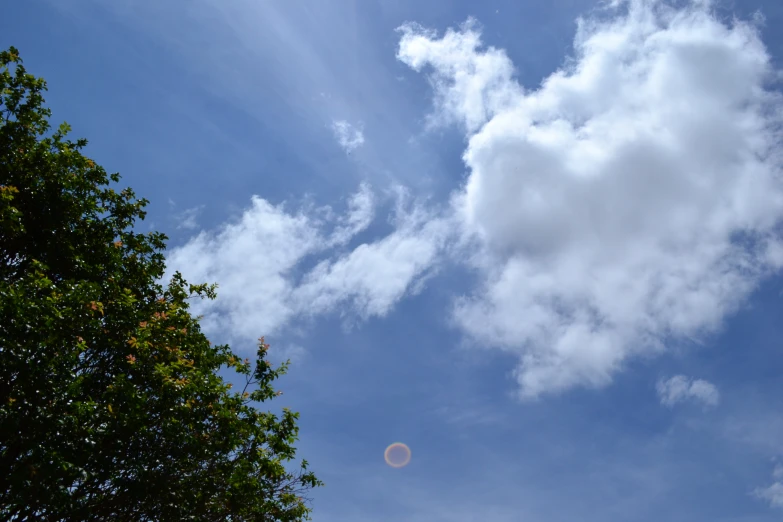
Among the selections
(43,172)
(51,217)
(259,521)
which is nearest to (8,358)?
(51,217)

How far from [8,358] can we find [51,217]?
5.83 metres

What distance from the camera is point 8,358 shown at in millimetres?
10727

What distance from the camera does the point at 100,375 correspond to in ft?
46.4

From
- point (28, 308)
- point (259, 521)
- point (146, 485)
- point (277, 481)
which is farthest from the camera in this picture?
point (277, 481)

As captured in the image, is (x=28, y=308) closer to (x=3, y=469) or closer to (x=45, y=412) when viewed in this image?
(x=45, y=412)

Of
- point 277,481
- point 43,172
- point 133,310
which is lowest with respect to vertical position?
point 277,481

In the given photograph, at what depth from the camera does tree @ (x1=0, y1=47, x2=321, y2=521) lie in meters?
11.2

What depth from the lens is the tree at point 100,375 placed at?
36.7 feet

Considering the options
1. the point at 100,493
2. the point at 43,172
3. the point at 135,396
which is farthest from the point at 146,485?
the point at 43,172

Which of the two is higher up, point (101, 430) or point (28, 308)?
point (28, 308)

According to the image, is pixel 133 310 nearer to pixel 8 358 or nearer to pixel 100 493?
pixel 8 358

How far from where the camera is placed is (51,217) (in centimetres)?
1510

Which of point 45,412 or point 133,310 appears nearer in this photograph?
point 45,412

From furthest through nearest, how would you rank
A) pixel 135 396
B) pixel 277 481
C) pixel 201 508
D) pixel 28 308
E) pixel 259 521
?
pixel 277 481
pixel 259 521
pixel 201 508
pixel 135 396
pixel 28 308
